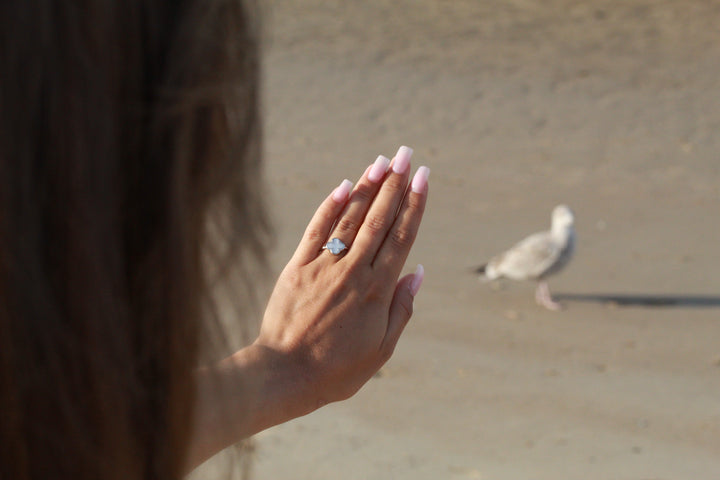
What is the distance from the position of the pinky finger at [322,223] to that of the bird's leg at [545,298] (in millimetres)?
6439

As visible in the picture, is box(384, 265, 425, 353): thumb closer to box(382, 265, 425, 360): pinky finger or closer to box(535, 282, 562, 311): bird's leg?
box(382, 265, 425, 360): pinky finger

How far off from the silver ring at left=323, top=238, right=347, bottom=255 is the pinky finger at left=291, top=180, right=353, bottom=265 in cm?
6

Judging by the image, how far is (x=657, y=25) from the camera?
16.4m

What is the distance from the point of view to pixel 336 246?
1.59 metres

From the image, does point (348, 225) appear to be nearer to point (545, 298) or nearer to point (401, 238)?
point (401, 238)

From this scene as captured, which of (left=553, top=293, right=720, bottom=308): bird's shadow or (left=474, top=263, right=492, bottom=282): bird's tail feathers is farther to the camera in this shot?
(left=474, top=263, right=492, bottom=282): bird's tail feathers

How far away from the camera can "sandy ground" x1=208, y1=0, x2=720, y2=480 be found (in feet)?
16.1

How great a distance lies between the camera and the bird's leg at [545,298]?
793 cm

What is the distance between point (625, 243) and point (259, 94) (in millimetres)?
8749

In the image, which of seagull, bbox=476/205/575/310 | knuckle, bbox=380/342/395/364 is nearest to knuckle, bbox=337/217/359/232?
knuckle, bbox=380/342/395/364

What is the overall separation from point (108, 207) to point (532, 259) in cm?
722

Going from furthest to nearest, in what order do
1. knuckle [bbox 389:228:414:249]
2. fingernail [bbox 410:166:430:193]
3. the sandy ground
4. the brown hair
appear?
1. the sandy ground
2. fingernail [bbox 410:166:430:193]
3. knuckle [bbox 389:228:414:249]
4. the brown hair

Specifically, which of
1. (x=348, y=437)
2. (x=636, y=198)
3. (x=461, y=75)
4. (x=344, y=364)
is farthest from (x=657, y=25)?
(x=344, y=364)

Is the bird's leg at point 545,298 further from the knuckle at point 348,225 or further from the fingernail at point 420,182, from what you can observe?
the knuckle at point 348,225
